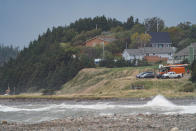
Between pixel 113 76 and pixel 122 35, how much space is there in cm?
4791

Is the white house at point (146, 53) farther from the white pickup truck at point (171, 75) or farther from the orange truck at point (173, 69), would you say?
the white pickup truck at point (171, 75)

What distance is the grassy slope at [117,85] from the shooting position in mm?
48406

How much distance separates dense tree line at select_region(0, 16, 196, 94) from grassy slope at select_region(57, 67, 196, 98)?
20.3 ft

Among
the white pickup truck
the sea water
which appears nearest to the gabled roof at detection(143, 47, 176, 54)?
the white pickup truck

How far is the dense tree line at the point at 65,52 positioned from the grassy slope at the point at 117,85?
6.19 metres

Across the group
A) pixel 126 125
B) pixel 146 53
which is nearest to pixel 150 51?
pixel 146 53

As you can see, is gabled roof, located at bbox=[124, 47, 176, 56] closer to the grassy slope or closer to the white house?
the white house

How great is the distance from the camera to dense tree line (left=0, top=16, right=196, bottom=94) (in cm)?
8188

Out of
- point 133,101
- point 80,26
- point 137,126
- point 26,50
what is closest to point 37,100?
point 133,101

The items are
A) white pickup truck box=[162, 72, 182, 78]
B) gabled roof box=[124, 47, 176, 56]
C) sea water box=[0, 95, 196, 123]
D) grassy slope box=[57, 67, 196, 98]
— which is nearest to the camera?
sea water box=[0, 95, 196, 123]

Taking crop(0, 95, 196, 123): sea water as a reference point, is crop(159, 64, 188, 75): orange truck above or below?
above

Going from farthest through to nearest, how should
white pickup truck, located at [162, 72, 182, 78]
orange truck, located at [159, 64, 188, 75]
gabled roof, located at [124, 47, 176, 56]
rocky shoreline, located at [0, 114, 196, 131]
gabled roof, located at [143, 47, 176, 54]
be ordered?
gabled roof, located at [143, 47, 176, 54], gabled roof, located at [124, 47, 176, 56], orange truck, located at [159, 64, 188, 75], white pickup truck, located at [162, 72, 182, 78], rocky shoreline, located at [0, 114, 196, 131]

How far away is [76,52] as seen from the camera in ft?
314

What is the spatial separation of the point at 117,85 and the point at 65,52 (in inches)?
1459
